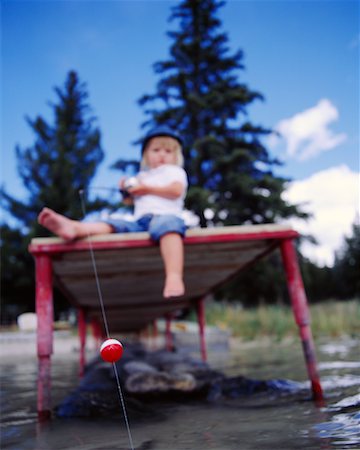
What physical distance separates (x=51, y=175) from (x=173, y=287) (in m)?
17.5

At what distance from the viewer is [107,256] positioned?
2.38 metres

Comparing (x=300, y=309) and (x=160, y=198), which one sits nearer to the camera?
(x=300, y=309)

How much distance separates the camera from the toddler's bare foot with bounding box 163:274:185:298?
2.05 metres

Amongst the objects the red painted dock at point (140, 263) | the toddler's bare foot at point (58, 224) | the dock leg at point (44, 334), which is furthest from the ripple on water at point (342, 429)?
the toddler's bare foot at point (58, 224)

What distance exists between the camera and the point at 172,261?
214 centimetres

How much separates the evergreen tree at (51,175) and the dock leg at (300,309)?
14.6 m

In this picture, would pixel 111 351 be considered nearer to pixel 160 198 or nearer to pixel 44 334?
pixel 44 334

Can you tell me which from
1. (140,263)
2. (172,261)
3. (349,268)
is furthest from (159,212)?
(349,268)

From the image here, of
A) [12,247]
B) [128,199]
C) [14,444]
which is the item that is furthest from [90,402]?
[12,247]

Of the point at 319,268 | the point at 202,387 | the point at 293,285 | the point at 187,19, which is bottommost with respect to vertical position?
the point at 202,387

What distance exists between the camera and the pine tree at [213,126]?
1557cm

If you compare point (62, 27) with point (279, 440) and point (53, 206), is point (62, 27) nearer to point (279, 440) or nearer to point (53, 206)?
point (279, 440)

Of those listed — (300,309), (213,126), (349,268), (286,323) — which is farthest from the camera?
(349,268)

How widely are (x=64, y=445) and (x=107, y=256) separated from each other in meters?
1.12
